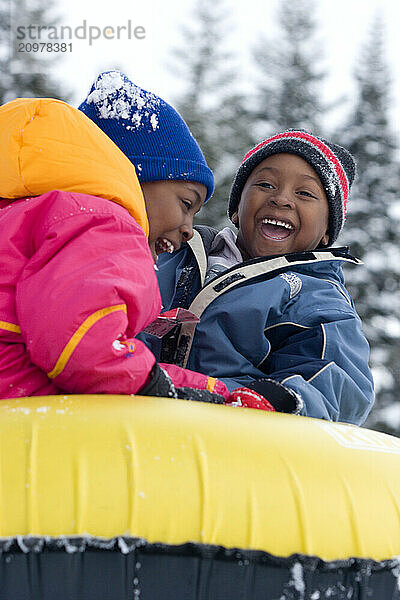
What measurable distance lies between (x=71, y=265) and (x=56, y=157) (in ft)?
1.37

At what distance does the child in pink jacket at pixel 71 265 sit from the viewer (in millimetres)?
1677

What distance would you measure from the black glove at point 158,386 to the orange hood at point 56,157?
481 millimetres

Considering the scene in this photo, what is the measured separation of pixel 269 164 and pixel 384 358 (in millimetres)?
13667

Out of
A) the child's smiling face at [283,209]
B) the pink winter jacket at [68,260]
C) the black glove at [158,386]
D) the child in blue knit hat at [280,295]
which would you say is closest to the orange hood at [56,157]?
the pink winter jacket at [68,260]

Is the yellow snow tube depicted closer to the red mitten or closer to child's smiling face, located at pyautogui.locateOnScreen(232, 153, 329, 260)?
the red mitten

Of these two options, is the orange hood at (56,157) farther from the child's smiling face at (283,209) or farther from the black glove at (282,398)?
the child's smiling face at (283,209)

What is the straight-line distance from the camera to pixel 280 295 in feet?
8.98

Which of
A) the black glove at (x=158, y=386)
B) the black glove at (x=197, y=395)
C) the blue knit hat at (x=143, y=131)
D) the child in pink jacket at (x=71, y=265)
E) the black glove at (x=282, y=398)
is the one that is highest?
the blue knit hat at (x=143, y=131)

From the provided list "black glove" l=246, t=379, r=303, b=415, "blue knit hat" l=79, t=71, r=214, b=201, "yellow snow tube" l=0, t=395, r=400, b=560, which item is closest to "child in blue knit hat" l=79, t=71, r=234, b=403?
"blue knit hat" l=79, t=71, r=214, b=201

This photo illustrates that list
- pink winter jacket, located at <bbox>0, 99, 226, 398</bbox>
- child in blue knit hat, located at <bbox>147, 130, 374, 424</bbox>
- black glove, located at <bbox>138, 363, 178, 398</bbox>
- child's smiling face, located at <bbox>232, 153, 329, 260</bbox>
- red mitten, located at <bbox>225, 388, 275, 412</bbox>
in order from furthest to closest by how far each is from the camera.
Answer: child's smiling face, located at <bbox>232, 153, 329, 260</bbox>, child in blue knit hat, located at <bbox>147, 130, 374, 424</bbox>, red mitten, located at <bbox>225, 388, 275, 412</bbox>, black glove, located at <bbox>138, 363, 178, 398</bbox>, pink winter jacket, located at <bbox>0, 99, 226, 398</bbox>

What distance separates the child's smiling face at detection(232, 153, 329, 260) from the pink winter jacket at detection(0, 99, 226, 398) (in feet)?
3.91

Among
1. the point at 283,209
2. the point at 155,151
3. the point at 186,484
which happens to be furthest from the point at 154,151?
the point at 186,484

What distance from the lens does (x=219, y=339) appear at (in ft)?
8.89

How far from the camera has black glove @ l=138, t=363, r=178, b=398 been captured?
188 cm
